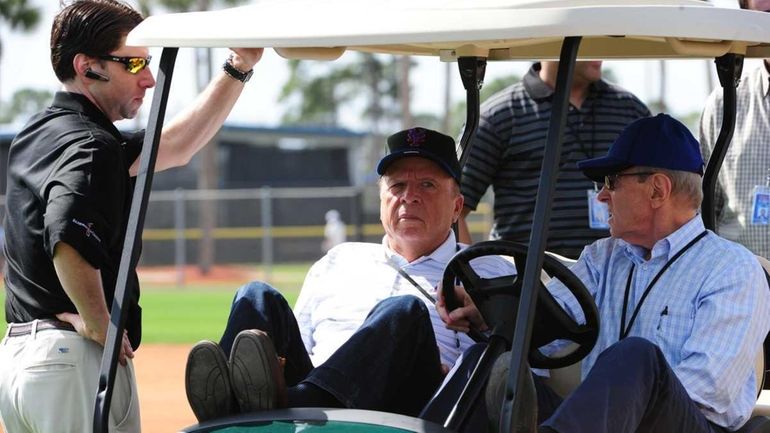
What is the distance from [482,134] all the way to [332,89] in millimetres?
54017

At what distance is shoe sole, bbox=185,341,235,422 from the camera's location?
11.4ft

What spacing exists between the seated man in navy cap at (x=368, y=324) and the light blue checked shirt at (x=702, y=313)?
46 centimetres

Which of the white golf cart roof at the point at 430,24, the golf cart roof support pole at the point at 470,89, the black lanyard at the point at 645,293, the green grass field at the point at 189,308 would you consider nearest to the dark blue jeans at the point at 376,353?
the black lanyard at the point at 645,293

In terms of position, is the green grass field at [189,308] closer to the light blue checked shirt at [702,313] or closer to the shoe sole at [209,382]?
the light blue checked shirt at [702,313]

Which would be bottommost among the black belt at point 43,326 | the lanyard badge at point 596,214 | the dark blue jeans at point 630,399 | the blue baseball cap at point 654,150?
the dark blue jeans at point 630,399

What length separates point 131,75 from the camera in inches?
152

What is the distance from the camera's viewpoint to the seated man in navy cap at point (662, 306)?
11.3ft

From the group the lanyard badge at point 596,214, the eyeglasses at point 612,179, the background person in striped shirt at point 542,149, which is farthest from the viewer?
the background person in striped shirt at point 542,149

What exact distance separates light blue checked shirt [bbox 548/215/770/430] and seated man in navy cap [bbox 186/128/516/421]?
1.50 feet

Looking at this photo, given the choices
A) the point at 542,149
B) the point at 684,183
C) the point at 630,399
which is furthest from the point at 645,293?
Answer: the point at 542,149

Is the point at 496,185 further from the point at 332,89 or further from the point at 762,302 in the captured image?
the point at 332,89

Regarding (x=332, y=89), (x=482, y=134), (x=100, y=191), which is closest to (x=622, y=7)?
(x=100, y=191)

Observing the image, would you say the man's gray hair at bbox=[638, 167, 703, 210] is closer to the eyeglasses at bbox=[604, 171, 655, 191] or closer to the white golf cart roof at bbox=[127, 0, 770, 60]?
the eyeglasses at bbox=[604, 171, 655, 191]

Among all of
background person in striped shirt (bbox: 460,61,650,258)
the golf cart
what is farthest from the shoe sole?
background person in striped shirt (bbox: 460,61,650,258)
